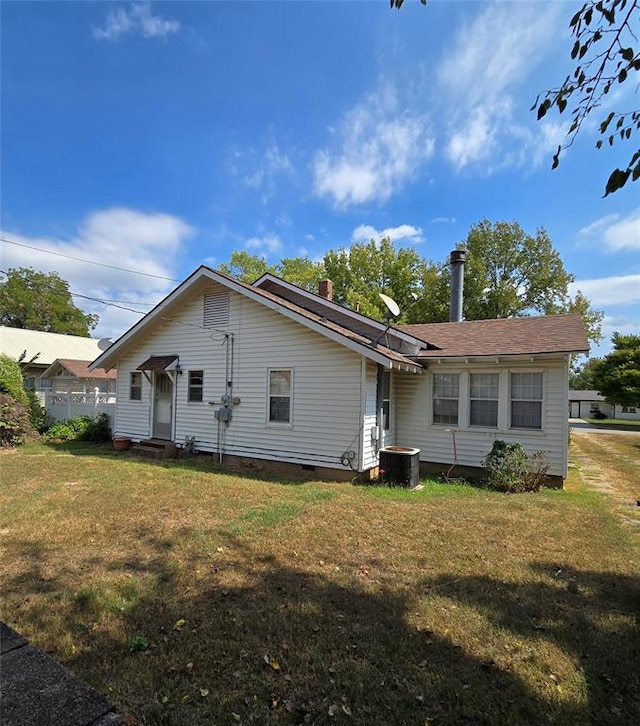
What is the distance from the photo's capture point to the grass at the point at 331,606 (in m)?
2.65

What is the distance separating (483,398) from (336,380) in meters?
3.78

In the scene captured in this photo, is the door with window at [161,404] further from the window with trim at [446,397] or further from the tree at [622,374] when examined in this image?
the tree at [622,374]

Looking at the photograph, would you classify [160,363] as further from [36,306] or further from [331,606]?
[36,306]

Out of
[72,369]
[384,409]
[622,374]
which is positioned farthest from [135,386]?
[622,374]

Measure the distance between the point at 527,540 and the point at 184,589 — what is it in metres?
4.65

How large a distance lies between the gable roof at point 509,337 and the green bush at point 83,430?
12159mm

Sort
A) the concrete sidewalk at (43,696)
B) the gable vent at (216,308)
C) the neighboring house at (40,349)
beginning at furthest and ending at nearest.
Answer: the neighboring house at (40,349) → the gable vent at (216,308) → the concrete sidewalk at (43,696)

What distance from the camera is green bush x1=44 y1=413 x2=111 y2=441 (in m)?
15.2

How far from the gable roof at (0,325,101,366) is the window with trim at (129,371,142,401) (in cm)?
1272

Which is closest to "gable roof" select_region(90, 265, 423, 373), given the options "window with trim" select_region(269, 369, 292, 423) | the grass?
"window with trim" select_region(269, 369, 292, 423)

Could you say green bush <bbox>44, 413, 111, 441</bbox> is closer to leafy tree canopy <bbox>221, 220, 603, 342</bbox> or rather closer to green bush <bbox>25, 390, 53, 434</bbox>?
green bush <bbox>25, 390, 53, 434</bbox>

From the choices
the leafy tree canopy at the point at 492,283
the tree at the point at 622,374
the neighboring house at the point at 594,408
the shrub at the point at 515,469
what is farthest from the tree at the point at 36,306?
the neighboring house at the point at 594,408

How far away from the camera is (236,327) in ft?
36.7

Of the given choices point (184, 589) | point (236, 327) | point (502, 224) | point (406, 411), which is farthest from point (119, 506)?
point (502, 224)
